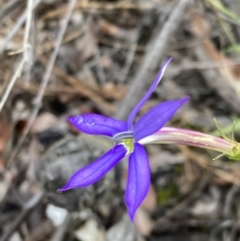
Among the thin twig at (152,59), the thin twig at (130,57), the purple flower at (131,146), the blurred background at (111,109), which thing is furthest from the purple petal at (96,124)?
the thin twig at (130,57)

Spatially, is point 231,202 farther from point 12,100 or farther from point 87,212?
point 12,100

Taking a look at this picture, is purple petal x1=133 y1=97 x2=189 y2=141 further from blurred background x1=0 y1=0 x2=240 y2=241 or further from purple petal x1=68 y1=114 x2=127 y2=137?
blurred background x1=0 y1=0 x2=240 y2=241

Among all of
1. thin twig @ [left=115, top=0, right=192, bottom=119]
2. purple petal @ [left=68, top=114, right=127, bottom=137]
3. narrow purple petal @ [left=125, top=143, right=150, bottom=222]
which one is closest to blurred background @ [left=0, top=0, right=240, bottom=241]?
thin twig @ [left=115, top=0, right=192, bottom=119]

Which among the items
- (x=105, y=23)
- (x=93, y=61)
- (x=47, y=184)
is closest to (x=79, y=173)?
(x=47, y=184)

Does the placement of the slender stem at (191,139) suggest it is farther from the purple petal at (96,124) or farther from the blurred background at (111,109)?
the blurred background at (111,109)

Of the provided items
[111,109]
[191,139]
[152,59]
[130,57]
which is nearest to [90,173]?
[191,139]
